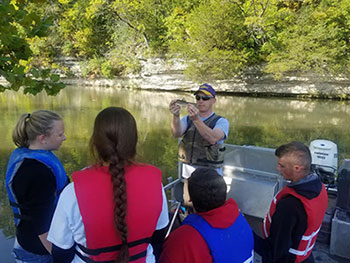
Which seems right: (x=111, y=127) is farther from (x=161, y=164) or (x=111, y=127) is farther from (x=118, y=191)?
(x=161, y=164)

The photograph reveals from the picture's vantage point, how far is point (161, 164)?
733cm

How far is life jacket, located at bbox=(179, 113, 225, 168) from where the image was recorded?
9.87 ft

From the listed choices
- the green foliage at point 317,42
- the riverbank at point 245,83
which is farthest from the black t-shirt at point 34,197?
the riverbank at point 245,83

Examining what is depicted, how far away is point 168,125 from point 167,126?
0.20m

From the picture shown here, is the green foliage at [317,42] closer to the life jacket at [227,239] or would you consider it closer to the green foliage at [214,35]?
the green foliage at [214,35]

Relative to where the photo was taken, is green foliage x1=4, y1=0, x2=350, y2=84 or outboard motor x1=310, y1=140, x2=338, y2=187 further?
green foliage x1=4, y1=0, x2=350, y2=84

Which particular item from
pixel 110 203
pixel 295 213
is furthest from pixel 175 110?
pixel 110 203

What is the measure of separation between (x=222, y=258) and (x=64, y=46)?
33.3 metres

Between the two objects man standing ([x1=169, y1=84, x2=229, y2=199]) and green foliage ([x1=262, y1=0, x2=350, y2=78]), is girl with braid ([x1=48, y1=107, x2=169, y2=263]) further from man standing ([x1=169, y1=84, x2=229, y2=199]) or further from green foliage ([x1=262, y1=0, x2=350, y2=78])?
green foliage ([x1=262, y1=0, x2=350, y2=78])

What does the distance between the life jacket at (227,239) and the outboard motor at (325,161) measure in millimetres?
2969

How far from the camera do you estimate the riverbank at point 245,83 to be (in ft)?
63.0

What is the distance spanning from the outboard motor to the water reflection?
3206mm

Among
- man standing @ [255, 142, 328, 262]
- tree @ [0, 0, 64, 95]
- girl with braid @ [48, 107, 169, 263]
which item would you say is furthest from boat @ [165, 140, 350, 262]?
tree @ [0, 0, 64, 95]

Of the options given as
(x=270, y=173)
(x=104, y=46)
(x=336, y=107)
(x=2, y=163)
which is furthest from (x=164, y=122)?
(x=104, y=46)
